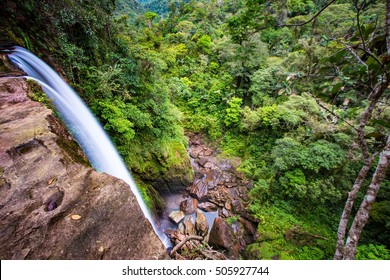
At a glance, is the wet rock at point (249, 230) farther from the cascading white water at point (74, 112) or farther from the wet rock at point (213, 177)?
the cascading white water at point (74, 112)

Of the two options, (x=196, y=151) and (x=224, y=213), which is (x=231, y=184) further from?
(x=196, y=151)

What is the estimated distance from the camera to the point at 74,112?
4.52 m

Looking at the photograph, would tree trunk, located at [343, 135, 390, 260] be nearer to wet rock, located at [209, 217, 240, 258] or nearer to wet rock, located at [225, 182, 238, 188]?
wet rock, located at [209, 217, 240, 258]

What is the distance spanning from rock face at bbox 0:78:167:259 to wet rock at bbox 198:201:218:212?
6097 mm

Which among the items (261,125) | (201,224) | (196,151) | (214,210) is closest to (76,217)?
(201,224)

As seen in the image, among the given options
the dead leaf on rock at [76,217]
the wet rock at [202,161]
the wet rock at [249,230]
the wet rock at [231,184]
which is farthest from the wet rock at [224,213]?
the dead leaf on rock at [76,217]

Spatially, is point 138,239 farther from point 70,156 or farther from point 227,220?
point 227,220

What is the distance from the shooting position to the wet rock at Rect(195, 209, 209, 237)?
6.75 metres

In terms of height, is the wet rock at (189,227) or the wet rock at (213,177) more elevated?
the wet rock at (189,227)

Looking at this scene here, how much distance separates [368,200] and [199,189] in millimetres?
6803

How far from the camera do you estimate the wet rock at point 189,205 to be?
24.6ft

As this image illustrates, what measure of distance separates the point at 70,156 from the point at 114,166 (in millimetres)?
2676

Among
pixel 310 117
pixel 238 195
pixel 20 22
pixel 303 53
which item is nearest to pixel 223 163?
pixel 238 195

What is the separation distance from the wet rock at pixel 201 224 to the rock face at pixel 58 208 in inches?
204
